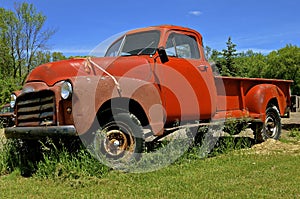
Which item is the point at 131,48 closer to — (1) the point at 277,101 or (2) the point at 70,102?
(2) the point at 70,102

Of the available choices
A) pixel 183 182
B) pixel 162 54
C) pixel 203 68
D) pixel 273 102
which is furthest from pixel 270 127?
pixel 183 182

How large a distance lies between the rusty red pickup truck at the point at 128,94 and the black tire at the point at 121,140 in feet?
0.05

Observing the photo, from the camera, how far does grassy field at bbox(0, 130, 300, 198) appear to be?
4719 mm

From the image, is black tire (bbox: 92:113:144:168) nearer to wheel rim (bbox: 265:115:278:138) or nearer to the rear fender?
the rear fender

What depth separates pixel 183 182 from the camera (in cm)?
519

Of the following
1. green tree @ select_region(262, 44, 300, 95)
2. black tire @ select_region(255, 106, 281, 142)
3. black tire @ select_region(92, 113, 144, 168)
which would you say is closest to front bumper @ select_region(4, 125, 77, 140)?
black tire @ select_region(92, 113, 144, 168)

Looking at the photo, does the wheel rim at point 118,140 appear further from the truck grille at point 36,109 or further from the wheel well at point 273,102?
the wheel well at point 273,102

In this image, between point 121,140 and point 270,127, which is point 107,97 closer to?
point 121,140

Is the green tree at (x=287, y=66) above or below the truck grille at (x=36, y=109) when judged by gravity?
above

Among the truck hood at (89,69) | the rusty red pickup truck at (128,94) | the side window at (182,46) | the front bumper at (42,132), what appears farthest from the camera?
the side window at (182,46)

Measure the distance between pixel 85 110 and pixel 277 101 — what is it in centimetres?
556

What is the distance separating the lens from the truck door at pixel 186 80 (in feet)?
22.0

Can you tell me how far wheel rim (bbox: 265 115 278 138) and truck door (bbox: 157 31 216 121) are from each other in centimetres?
217

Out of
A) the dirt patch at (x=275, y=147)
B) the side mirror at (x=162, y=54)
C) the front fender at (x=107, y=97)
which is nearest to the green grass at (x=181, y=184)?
the front fender at (x=107, y=97)
